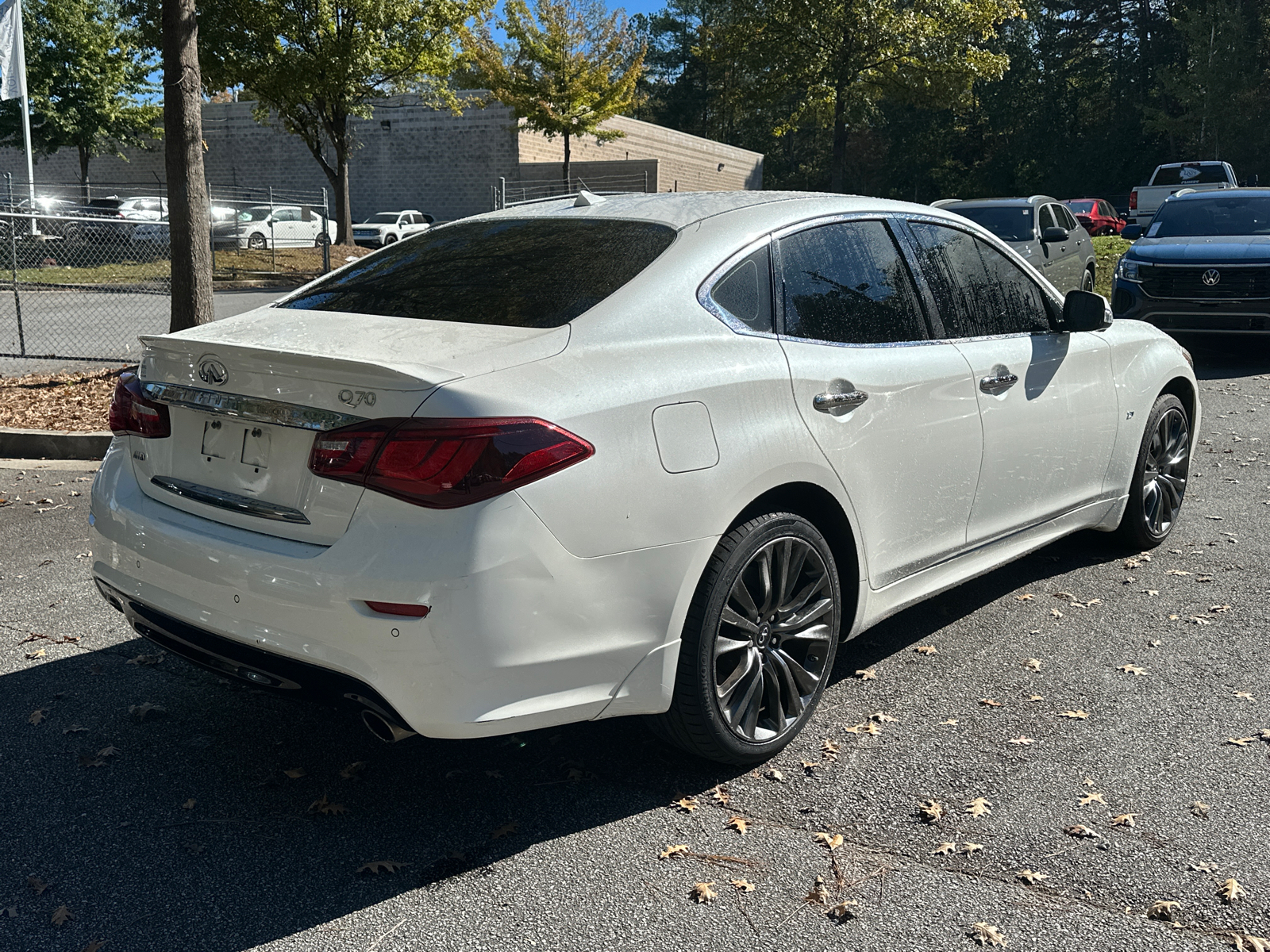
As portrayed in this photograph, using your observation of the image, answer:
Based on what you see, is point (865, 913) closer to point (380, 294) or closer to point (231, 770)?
point (231, 770)

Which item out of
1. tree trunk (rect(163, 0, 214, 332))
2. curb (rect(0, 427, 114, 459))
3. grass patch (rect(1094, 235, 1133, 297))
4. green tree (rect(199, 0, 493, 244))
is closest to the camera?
curb (rect(0, 427, 114, 459))

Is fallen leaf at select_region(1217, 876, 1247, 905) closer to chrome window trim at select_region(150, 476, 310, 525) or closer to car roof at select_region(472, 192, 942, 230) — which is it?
car roof at select_region(472, 192, 942, 230)

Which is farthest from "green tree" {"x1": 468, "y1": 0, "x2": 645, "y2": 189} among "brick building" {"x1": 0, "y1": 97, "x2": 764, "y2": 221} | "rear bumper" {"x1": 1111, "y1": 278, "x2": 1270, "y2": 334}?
"rear bumper" {"x1": 1111, "y1": 278, "x2": 1270, "y2": 334}

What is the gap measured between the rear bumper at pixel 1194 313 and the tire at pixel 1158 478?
6354 millimetres

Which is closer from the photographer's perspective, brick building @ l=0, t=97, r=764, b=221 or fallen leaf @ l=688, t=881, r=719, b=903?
fallen leaf @ l=688, t=881, r=719, b=903

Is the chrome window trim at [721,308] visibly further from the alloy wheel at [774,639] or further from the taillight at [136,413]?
the taillight at [136,413]

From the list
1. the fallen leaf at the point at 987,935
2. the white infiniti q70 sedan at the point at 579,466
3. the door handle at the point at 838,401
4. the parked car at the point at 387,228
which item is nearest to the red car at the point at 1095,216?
the parked car at the point at 387,228

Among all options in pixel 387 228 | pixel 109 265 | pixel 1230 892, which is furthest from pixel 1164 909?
pixel 387 228

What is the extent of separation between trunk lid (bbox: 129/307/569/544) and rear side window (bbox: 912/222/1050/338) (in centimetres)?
183

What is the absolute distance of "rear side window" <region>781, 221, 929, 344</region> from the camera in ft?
12.2

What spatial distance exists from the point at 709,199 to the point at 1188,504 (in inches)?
174

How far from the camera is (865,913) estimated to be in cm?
281

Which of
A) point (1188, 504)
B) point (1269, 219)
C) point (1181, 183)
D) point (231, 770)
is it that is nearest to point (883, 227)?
point (231, 770)

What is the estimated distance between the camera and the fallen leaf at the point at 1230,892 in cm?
286
